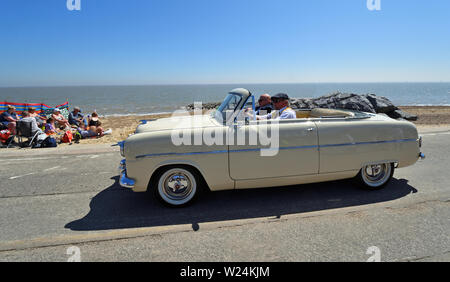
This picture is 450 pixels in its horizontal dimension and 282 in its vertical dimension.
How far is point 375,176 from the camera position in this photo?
4645 millimetres

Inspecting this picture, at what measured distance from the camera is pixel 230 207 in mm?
4113

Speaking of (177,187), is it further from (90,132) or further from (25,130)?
(90,132)

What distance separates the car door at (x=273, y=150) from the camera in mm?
3957

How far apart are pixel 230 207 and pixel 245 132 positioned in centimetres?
112

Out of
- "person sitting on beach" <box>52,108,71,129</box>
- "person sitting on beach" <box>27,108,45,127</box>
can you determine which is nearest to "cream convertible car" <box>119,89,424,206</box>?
"person sitting on beach" <box>27,108,45,127</box>

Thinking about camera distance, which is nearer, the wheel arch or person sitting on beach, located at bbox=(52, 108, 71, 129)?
the wheel arch

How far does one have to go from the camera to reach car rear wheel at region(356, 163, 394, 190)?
4.53 metres

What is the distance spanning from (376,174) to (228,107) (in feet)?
8.83

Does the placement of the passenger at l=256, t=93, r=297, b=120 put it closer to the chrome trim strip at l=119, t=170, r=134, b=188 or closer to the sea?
the chrome trim strip at l=119, t=170, r=134, b=188

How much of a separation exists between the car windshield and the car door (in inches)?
13.7

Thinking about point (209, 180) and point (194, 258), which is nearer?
point (194, 258)

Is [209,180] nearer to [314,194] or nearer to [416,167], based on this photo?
[314,194]

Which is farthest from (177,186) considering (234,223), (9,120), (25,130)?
(9,120)
